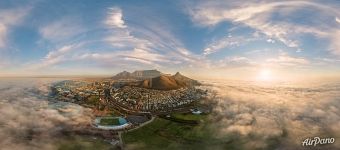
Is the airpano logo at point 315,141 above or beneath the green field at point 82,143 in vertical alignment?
beneath

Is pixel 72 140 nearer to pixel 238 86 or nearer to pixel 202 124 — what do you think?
pixel 202 124

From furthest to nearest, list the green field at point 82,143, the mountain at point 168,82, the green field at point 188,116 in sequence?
the green field at point 188,116, the mountain at point 168,82, the green field at point 82,143

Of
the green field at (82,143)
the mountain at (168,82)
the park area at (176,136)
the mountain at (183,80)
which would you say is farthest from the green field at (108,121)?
the mountain at (183,80)

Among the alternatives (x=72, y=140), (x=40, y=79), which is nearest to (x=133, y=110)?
(x=72, y=140)

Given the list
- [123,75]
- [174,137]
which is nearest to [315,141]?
[174,137]

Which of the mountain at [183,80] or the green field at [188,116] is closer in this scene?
the green field at [188,116]

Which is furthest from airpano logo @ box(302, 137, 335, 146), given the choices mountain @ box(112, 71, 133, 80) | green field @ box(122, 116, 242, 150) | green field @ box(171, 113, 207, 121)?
mountain @ box(112, 71, 133, 80)

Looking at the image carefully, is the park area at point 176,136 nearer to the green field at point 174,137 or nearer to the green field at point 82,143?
the green field at point 174,137
